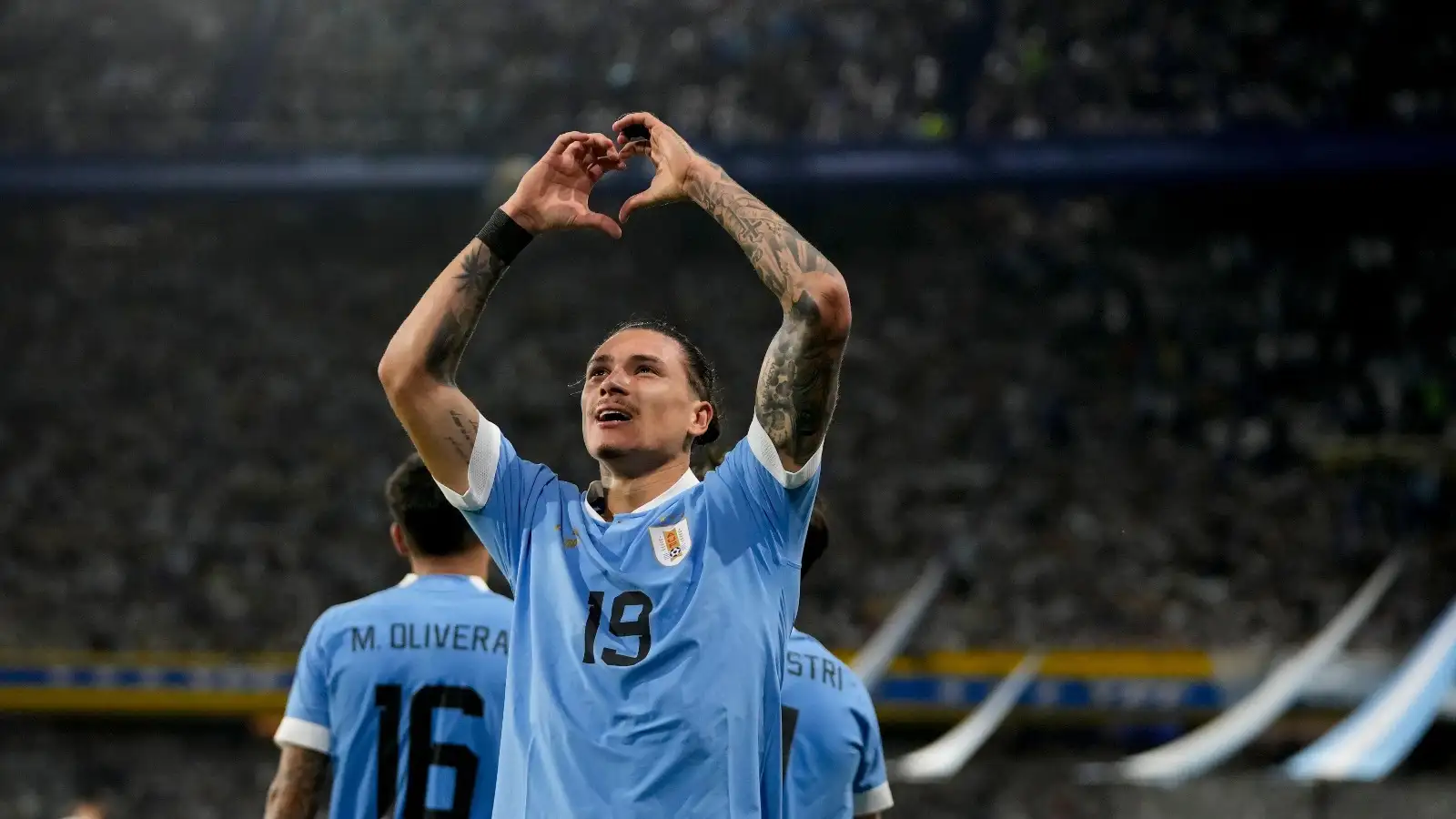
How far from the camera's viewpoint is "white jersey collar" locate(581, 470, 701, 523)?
112 inches

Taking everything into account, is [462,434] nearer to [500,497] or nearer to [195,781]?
[500,497]

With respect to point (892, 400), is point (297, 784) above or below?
below

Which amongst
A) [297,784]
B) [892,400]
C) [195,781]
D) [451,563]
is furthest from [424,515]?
[892,400]

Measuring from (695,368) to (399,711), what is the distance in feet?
4.23

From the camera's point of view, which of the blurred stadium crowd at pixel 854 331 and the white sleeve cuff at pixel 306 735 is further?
the blurred stadium crowd at pixel 854 331

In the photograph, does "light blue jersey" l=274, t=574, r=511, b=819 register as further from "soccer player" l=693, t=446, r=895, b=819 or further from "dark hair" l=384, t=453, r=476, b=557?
"soccer player" l=693, t=446, r=895, b=819

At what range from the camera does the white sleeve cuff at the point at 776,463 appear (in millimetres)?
2693

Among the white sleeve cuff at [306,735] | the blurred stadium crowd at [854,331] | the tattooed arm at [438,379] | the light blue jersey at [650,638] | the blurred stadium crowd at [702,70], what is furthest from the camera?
the blurred stadium crowd at [702,70]

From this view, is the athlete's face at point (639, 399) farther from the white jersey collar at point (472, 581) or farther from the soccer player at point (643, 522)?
the white jersey collar at point (472, 581)

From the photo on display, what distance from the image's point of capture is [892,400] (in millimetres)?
17938

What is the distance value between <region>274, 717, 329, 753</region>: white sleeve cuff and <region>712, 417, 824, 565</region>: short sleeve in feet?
5.07

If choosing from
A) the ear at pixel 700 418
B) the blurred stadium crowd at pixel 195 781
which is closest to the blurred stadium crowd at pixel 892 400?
the blurred stadium crowd at pixel 195 781

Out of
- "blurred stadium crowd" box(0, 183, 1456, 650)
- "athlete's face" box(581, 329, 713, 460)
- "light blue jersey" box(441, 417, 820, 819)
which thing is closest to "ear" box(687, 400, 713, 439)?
"athlete's face" box(581, 329, 713, 460)

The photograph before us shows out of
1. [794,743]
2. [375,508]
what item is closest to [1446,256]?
[375,508]
